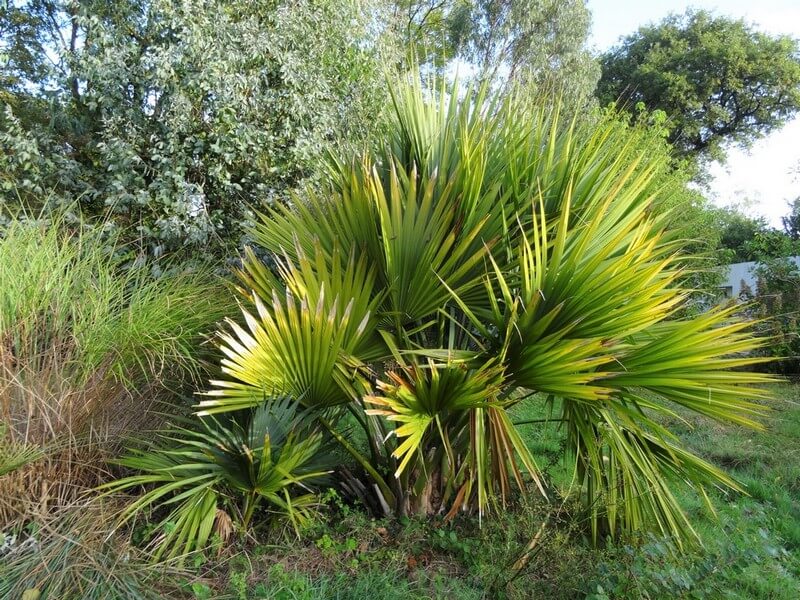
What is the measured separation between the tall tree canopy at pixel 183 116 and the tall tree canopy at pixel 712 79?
20.8 meters

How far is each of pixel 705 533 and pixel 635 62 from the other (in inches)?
1033

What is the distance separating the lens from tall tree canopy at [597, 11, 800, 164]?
22812mm

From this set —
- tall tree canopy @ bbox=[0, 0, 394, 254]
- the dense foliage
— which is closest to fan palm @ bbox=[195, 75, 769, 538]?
the dense foliage

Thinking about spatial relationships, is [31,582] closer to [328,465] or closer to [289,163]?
[328,465]

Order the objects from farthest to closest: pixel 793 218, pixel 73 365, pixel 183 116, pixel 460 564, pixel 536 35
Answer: pixel 793 218, pixel 536 35, pixel 183 116, pixel 73 365, pixel 460 564

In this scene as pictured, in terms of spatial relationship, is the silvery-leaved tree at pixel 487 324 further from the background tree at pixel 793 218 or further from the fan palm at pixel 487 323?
the background tree at pixel 793 218

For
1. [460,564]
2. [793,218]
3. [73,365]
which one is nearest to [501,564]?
[460,564]

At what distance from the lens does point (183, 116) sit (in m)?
5.26

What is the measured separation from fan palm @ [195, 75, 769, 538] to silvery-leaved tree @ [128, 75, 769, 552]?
0.01 metres

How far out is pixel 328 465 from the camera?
3.33 meters

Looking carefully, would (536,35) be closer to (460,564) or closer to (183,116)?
(183,116)

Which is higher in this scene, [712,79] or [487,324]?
[712,79]

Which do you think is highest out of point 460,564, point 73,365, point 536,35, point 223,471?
point 536,35

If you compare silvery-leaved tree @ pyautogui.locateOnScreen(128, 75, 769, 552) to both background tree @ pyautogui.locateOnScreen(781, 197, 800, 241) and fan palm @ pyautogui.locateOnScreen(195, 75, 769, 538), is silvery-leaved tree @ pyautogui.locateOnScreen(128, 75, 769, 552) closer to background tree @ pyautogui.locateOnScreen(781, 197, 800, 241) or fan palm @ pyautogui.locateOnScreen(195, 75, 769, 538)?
fan palm @ pyautogui.locateOnScreen(195, 75, 769, 538)
